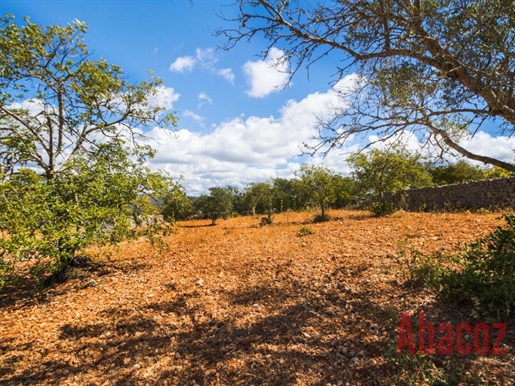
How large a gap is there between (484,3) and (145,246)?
10.2 m

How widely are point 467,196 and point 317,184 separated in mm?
6488

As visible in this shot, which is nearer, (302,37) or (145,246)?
(302,37)

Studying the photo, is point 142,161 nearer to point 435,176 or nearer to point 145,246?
point 145,246

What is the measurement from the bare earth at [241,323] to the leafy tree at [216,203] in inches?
521

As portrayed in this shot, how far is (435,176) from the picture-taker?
2552 cm

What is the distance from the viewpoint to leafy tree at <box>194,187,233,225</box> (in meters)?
19.8

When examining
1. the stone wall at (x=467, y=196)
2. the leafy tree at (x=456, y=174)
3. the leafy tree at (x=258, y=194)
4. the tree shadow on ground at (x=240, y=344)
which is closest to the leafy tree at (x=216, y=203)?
the leafy tree at (x=258, y=194)

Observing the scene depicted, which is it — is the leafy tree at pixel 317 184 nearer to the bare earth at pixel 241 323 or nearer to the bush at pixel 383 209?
the bush at pixel 383 209

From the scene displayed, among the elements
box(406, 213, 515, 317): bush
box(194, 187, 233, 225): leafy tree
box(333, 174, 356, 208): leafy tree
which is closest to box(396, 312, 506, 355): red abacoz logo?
box(406, 213, 515, 317): bush

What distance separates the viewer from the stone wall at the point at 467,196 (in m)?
9.55

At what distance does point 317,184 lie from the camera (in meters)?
12.9

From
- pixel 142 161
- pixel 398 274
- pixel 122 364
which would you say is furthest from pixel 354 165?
pixel 122 364

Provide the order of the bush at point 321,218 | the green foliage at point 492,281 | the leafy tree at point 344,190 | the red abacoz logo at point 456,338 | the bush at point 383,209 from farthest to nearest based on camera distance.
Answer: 1. the leafy tree at point 344,190
2. the bush at point 321,218
3. the bush at point 383,209
4. the green foliage at point 492,281
5. the red abacoz logo at point 456,338

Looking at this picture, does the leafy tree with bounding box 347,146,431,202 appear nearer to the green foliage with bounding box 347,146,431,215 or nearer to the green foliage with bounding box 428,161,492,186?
the green foliage with bounding box 347,146,431,215
